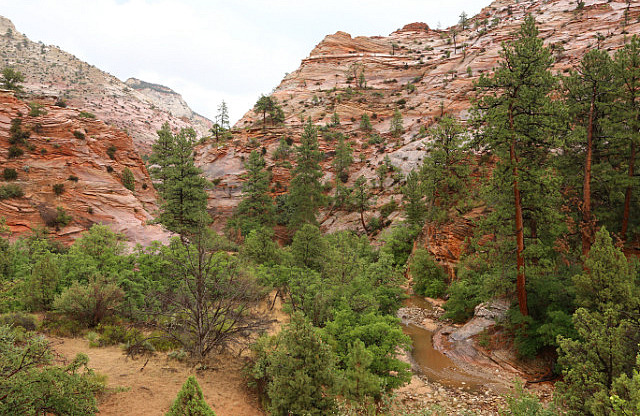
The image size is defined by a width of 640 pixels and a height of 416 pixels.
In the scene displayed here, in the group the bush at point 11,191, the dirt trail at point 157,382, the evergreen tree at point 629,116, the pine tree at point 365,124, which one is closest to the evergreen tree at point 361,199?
the pine tree at point 365,124

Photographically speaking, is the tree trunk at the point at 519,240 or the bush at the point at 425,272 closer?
the tree trunk at the point at 519,240

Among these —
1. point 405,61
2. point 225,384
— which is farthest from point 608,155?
point 405,61

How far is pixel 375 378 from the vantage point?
8.50 metres

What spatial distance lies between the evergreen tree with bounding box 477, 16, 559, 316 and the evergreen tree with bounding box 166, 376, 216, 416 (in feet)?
40.7

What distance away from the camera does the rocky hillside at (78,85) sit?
217 feet

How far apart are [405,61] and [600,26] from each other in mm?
34837

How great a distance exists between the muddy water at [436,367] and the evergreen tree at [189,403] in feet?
31.2

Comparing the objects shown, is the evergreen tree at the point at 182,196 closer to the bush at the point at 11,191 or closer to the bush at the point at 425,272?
the bush at the point at 11,191

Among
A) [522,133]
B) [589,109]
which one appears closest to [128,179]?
[522,133]

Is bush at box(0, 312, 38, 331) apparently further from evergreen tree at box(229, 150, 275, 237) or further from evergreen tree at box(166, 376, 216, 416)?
evergreen tree at box(229, 150, 275, 237)

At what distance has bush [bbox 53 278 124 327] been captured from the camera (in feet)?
37.4

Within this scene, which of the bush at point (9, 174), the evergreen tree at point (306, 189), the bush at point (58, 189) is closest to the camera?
the bush at point (9, 174)

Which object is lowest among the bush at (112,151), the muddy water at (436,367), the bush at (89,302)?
the muddy water at (436,367)

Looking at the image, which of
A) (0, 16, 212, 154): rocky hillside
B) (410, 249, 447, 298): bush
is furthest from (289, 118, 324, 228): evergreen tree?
(0, 16, 212, 154): rocky hillside
